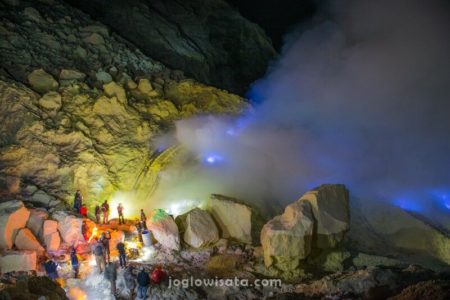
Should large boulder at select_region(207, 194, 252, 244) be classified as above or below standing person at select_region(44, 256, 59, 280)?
above

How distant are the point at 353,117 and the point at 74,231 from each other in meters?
14.8

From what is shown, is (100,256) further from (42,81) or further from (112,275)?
(42,81)

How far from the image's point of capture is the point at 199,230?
474 inches

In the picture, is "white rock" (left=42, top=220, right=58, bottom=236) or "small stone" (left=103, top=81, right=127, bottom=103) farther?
"small stone" (left=103, top=81, right=127, bottom=103)

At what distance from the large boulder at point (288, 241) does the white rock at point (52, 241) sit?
6.06m

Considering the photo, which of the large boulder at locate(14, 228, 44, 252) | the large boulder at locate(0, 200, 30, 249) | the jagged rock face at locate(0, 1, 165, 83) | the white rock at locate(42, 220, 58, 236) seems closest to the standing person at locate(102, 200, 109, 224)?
the white rock at locate(42, 220, 58, 236)

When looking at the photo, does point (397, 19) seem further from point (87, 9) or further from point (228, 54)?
point (87, 9)

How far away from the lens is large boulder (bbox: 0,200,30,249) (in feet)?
32.7

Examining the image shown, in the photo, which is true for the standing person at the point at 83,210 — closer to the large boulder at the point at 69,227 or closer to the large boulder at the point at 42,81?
the large boulder at the point at 69,227

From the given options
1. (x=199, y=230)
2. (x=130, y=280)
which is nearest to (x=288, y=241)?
(x=199, y=230)

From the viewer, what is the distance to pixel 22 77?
47.6ft

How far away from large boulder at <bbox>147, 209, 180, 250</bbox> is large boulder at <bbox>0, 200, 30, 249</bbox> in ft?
12.0

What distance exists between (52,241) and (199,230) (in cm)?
436

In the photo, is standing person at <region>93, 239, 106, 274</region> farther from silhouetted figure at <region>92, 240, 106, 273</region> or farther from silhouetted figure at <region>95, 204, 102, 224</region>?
silhouetted figure at <region>95, 204, 102, 224</region>
